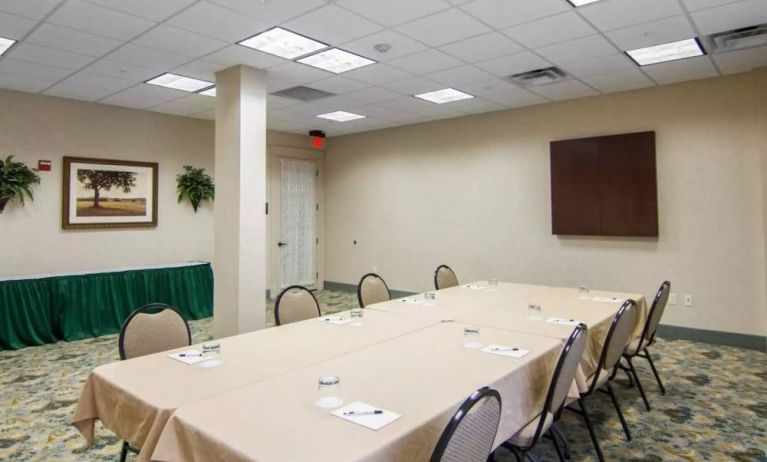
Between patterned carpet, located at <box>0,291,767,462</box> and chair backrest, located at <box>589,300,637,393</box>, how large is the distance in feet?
1.73

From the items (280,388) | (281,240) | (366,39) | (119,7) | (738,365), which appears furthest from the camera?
(281,240)

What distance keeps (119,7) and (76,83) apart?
98.2 inches

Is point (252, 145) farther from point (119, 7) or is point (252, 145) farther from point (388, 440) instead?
point (388, 440)

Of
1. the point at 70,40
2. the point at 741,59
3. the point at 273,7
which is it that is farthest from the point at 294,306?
the point at 741,59

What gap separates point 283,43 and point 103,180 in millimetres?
3740

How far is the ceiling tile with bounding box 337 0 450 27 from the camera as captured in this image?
337cm

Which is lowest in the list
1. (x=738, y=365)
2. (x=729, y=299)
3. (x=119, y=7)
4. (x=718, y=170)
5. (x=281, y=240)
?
(x=738, y=365)

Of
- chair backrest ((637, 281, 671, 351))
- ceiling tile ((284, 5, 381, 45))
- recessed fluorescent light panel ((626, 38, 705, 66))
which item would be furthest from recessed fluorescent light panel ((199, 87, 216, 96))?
chair backrest ((637, 281, 671, 351))

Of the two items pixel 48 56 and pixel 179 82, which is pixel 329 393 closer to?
pixel 48 56

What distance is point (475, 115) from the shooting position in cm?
717

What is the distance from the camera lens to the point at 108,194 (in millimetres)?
6363

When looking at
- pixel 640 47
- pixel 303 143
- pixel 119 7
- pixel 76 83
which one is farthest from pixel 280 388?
pixel 303 143

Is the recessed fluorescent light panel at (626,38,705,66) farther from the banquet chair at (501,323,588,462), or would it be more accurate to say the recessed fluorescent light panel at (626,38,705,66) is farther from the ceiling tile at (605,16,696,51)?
the banquet chair at (501,323,588,462)

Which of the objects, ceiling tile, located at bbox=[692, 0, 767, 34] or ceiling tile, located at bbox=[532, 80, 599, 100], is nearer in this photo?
ceiling tile, located at bbox=[692, 0, 767, 34]
